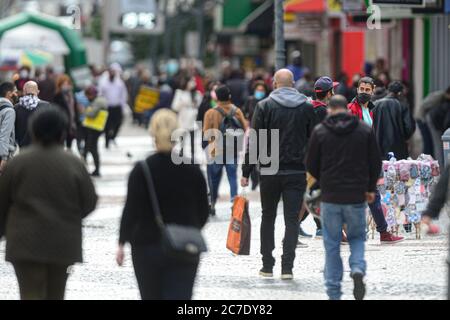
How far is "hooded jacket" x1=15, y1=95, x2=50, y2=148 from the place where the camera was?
15406 millimetres

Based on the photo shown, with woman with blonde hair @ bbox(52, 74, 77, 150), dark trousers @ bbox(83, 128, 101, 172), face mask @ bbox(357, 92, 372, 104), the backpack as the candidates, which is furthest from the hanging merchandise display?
dark trousers @ bbox(83, 128, 101, 172)

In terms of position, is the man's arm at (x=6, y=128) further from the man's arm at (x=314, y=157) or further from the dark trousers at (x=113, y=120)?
the dark trousers at (x=113, y=120)

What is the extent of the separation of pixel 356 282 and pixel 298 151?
6.02ft

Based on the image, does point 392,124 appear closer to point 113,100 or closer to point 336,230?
point 336,230

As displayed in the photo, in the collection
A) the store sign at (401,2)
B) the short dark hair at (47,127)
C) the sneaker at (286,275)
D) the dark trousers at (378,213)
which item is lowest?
the sneaker at (286,275)

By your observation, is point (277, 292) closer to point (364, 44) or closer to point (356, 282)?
point (356, 282)

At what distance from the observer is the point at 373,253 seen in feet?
44.3

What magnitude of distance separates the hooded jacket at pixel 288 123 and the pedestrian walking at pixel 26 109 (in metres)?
4.07

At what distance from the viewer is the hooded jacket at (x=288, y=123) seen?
11766mm

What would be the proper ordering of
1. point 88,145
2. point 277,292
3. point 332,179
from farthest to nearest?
point 88,145
point 277,292
point 332,179

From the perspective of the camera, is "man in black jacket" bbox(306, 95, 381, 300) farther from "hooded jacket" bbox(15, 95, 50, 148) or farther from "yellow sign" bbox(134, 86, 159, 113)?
"yellow sign" bbox(134, 86, 159, 113)

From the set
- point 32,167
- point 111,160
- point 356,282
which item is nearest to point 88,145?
point 111,160

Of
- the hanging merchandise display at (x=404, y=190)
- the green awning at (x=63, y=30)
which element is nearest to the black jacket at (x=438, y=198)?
the hanging merchandise display at (x=404, y=190)

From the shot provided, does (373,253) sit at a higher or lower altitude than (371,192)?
lower
